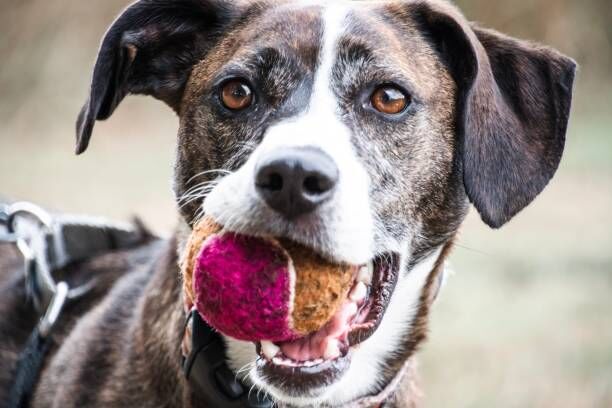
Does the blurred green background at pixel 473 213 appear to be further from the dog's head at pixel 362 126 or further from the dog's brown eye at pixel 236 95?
the dog's brown eye at pixel 236 95

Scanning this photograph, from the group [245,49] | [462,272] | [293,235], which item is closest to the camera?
[293,235]

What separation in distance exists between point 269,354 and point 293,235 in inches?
12.7

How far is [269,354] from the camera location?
2566 millimetres

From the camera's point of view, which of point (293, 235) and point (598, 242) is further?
point (598, 242)

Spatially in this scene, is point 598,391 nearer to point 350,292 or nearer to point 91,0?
point 350,292

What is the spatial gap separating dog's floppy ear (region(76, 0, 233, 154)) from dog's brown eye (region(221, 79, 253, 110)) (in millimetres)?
318

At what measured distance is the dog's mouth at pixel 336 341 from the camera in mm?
2533

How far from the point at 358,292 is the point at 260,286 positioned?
0.37 metres

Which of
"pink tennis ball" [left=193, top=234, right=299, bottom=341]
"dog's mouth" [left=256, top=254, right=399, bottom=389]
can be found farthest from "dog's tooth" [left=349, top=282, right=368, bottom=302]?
"pink tennis ball" [left=193, top=234, right=299, bottom=341]

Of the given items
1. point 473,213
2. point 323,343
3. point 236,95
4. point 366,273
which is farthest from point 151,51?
point 473,213

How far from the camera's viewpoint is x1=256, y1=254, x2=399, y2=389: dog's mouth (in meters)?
2.53

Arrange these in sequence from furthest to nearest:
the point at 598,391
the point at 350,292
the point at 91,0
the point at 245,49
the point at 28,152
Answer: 1. the point at 91,0
2. the point at 28,152
3. the point at 598,391
4. the point at 245,49
5. the point at 350,292

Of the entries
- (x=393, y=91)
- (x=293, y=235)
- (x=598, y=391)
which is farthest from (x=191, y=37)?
(x=598, y=391)

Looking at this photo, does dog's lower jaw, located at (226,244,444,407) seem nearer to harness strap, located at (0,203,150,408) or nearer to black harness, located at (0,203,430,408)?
black harness, located at (0,203,430,408)
